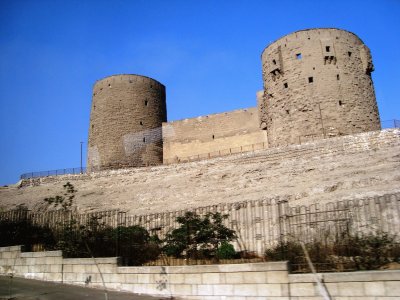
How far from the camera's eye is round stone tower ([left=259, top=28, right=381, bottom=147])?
26.5 m

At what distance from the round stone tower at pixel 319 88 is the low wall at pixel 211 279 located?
18348 millimetres

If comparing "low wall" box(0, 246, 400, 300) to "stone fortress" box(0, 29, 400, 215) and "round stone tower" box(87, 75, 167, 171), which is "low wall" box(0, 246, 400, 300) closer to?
"stone fortress" box(0, 29, 400, 215)

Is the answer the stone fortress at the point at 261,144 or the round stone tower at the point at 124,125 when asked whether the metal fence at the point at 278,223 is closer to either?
the stone fortress at the point at 261,144

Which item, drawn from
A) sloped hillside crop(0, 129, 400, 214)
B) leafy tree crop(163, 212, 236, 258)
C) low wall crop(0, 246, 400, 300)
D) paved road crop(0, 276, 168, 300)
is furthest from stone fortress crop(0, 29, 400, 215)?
paved road crop(0, 276, 168, 300)

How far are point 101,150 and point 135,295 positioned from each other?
27329 mm

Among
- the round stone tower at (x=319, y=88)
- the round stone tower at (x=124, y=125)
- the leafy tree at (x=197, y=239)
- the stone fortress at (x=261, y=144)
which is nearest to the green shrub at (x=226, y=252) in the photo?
the leafy tree at (x=197, y=239)

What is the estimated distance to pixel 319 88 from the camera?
1059 inches

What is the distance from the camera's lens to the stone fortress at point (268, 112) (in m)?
26.8

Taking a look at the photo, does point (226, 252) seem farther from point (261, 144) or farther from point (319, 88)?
point (261, 144)

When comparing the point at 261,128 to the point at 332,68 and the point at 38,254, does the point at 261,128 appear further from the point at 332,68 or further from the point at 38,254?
the point at 38,254

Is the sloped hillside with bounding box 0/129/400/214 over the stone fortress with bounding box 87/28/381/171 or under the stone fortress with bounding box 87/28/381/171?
under

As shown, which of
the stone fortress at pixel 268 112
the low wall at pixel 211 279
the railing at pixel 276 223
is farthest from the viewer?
the stone fortress at pixel 268 112

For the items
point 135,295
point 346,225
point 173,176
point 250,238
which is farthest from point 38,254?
point 173,176

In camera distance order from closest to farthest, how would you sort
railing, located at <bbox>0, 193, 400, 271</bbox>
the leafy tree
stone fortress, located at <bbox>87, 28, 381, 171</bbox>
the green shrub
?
railing, located at <bbox>0, 193, 400, 271</bbox>
the green shrub
the leafy tree
stone fortress, located at <bbox>87, 28, 381, 171</bbox>
